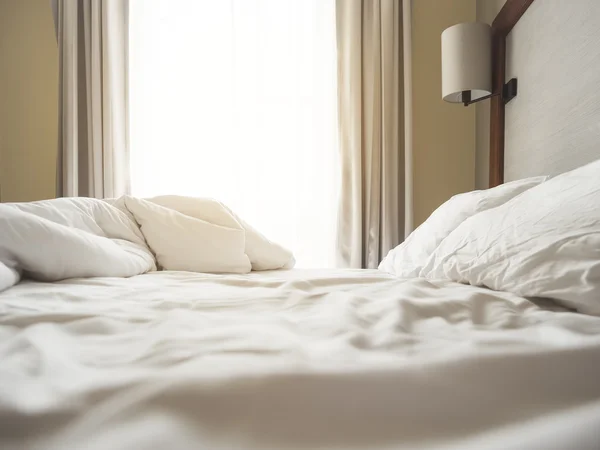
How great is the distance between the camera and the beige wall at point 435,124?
9.64 feet

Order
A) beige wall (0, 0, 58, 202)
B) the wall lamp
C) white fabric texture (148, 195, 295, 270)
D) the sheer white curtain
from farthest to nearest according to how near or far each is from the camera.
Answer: beige wall (0, 0, 58, 202)
the sheer white curtain
the wall lamp
white fabric texture (148, 195, 295, 270)

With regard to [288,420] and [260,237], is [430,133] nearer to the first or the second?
[260,237]

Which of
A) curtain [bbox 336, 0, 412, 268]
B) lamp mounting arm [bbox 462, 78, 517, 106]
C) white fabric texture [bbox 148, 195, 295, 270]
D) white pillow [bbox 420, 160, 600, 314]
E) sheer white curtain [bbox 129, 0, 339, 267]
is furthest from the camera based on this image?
sheer white curtain [bbox 129, 0, 339, 267]

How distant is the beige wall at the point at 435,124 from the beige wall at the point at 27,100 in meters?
2.63

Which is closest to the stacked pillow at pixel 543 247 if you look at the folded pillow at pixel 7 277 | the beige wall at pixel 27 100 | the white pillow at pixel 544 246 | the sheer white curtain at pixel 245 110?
the white pillow at pixel 544 246

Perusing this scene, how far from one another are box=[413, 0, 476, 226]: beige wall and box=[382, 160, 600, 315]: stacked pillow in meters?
2.06

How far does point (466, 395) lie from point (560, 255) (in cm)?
44

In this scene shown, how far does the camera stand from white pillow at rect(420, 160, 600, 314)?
651 mm

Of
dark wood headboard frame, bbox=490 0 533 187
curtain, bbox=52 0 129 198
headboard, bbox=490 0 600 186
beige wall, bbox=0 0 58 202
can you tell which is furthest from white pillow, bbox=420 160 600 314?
beige wall, bbox=0 0 58 202

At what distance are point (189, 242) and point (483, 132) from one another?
2.08 meters

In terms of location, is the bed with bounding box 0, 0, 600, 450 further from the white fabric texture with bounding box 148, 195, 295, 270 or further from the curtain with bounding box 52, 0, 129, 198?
the curtain with bounding box 52, 0, 129, 198

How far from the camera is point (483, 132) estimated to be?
2758mm

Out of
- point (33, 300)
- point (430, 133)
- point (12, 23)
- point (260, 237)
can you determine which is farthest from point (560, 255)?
point (12, 23)

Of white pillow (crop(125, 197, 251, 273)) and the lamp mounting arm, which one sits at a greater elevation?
the lamp mounting arm
